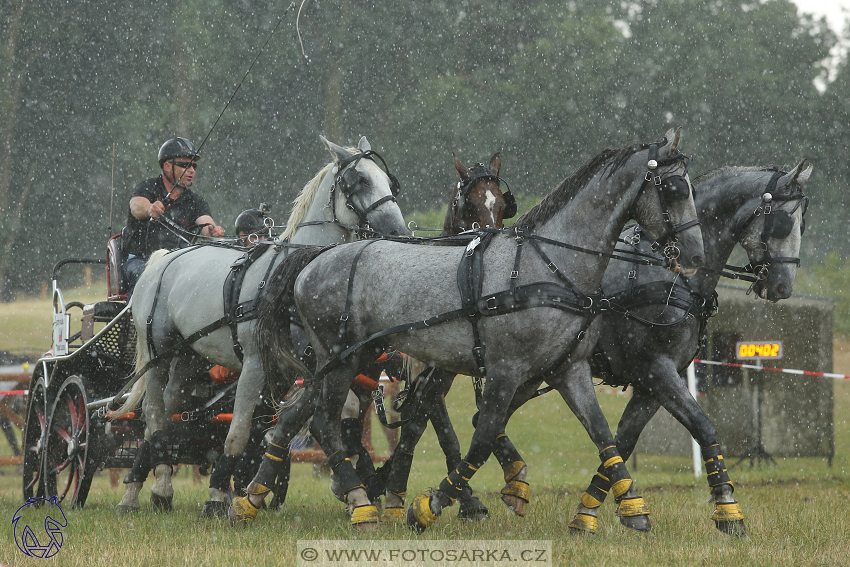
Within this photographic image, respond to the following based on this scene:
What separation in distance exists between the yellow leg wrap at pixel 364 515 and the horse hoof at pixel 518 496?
1008mm

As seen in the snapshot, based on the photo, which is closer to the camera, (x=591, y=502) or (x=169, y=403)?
(x=591, y=502)

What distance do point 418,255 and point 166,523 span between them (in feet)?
7.62

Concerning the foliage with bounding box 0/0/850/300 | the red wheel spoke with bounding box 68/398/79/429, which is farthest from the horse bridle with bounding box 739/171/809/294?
the foliage with bounding box 0/0/850/300

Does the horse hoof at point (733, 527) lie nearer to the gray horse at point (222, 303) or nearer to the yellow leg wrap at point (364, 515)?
the yellow leg wrap at point (364, 515)

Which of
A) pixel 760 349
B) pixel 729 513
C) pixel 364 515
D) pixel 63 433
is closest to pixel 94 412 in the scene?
pixel 63 433

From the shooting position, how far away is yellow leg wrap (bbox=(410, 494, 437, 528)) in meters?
5.09

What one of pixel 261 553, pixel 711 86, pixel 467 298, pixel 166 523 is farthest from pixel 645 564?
pixel 711 86

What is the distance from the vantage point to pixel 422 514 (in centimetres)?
511

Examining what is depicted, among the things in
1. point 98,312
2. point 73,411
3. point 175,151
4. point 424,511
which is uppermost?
point 175,151

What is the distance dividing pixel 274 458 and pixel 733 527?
2541 mm

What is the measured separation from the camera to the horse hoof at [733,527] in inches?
199

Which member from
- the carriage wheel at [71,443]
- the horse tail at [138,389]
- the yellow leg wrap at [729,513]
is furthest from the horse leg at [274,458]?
the yellow leg wrap at [729,513]

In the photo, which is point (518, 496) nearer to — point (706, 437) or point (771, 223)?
point (706, 437)

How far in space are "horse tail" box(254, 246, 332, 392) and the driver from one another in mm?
1997
